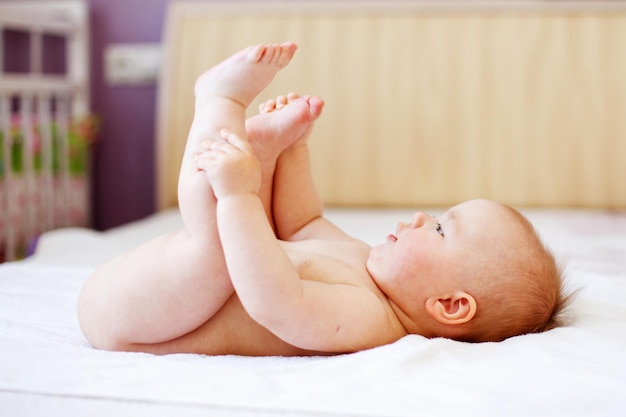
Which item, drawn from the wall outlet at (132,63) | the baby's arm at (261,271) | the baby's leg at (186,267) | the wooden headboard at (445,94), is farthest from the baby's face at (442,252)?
the wall outlet at (132,63)

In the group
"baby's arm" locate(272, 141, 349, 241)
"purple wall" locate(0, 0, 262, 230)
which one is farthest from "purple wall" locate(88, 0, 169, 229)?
"baby's arm" locate(272, 141, 349, 241)

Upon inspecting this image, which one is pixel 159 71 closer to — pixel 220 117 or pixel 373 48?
pixel 373 48

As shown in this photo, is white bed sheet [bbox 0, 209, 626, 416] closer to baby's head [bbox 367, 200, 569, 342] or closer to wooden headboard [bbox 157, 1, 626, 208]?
baby's head [bbox 367, 200, 569, 342]

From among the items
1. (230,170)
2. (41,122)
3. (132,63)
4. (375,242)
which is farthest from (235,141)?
(132,63)

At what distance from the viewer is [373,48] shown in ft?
8.00

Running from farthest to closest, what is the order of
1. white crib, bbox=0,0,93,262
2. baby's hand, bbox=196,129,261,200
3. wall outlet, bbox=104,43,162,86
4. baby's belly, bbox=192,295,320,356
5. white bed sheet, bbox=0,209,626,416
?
wall outlet, bbox=104,43,162,86 < white crib, bbox=0,0,93,262 < baby's belly, bbox=192,295,320,356 < baby's hand, bbox=196,129,261,200 < white bed sheet, bbox=0,209,626,416

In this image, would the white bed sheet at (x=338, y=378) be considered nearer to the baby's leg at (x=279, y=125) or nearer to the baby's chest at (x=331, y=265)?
the baby's chest at (x=331, y=265)

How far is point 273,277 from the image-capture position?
769 mm

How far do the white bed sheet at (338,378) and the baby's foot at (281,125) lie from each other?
311mm

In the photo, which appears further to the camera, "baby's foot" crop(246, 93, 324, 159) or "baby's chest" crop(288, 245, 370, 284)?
"baby's foot" crop(246, 93, 324, 159)

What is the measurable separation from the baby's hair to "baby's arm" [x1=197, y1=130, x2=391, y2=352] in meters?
0.17

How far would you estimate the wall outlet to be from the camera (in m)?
2.71

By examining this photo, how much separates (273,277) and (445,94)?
1.75 metres

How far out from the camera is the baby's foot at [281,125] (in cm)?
99
